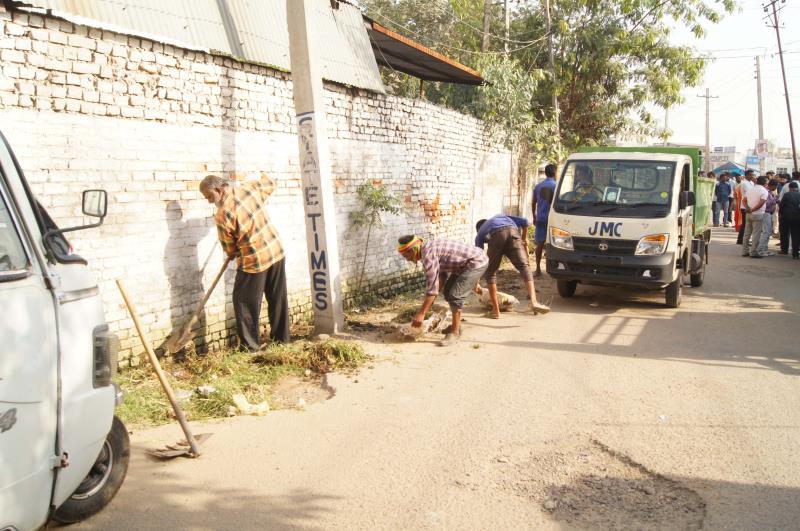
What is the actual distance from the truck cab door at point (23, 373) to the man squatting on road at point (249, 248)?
323cm

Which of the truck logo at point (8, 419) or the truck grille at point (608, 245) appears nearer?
the truck logo at point (8, 419)

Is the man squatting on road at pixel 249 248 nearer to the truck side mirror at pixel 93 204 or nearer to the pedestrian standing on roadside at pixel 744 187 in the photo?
the truck side mirror at pixel 93 204

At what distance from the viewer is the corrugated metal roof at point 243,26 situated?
17.6 feet

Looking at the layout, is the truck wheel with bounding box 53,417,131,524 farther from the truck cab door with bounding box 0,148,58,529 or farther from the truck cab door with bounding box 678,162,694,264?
the truck cab door with bounding box 678,162,694,264

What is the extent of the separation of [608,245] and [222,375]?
5.37 m

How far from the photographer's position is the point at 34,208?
278cm

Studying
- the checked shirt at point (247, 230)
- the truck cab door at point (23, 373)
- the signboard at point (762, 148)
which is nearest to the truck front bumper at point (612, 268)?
the checked shirt at point (247, 230)

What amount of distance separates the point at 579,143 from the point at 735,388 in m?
14.8

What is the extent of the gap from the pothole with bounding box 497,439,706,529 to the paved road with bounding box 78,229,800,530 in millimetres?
12

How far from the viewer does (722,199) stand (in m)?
22.4

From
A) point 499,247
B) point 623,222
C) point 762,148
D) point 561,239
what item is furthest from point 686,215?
point 762,148

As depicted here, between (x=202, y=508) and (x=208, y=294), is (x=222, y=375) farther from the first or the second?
(x=202, y=508)

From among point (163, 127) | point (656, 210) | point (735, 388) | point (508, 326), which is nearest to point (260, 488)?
point (163, 127)

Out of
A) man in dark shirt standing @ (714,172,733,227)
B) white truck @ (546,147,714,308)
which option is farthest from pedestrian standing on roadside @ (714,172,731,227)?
white truck @ (546,147,714,308)
